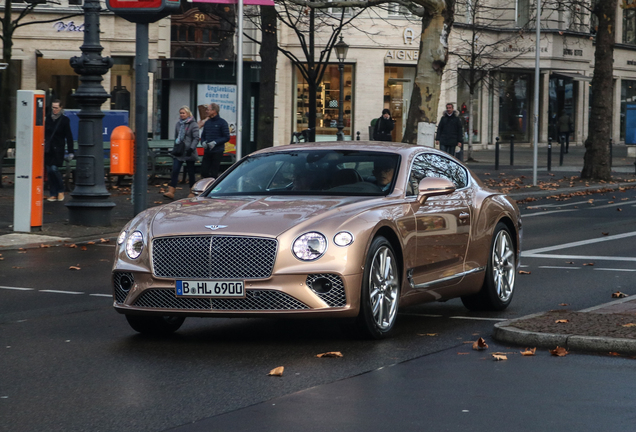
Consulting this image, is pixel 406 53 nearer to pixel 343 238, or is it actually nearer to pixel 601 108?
pixel 601 108

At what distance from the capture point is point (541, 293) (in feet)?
35.0

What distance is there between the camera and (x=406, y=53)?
4988 cm

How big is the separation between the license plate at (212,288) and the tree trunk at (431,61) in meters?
16.6

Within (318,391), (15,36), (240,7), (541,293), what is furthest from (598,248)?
(15,36)

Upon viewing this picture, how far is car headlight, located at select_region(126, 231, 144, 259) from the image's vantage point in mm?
7840

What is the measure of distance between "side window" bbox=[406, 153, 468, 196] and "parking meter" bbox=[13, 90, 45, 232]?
25.8 feet

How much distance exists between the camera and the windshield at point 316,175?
8.62 metres

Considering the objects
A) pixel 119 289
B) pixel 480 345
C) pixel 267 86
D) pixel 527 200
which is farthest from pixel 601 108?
pixel 119 289

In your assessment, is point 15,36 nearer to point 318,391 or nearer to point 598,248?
point 598,248

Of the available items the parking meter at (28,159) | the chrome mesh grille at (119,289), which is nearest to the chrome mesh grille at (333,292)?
the chrome mesh grille at (119,289)

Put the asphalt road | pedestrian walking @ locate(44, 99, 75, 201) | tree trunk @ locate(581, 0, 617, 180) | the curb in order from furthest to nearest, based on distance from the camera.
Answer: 1. tree trunk @ locate(581, 0, 617, 180)
2. pedestrian walking @ locate(44, 99, 75, 201)
3. the curb
4. the asphalt road

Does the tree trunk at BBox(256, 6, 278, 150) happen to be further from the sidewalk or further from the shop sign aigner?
the shop sign aigner

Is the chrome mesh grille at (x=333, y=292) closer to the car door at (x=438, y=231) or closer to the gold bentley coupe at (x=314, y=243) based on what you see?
the gold bentley coupe at (x=314, y=243)

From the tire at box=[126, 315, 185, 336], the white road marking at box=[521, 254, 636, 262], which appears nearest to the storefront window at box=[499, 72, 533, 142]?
the white road marking at box=[521, 254, 636, 262]
